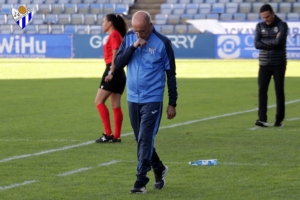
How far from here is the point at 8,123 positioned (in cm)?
1511

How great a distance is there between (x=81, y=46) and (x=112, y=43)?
104 feet

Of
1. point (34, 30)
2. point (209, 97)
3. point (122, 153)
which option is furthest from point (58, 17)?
point (122, 153)

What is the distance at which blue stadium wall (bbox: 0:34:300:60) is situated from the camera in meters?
42.2

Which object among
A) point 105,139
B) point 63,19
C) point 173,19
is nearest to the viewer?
point 105,139

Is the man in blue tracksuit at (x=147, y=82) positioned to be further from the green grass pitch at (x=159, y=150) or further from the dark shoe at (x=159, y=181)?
the green grass pitch at (x=159, y=150)

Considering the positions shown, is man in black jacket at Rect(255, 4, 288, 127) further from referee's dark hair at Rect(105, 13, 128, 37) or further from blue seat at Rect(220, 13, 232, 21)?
blue seat at Rect(220, 13, 232, 21)

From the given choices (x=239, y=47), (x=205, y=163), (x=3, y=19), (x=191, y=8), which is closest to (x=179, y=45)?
(x=239, y=47)

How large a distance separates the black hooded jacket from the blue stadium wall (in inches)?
1065

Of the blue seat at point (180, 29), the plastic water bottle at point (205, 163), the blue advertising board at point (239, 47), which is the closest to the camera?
the plastic water bottle at point (205, 163)

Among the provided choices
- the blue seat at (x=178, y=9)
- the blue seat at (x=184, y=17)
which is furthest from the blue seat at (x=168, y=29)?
the blue seat at (x=178, y=9)

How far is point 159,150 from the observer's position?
1152cm

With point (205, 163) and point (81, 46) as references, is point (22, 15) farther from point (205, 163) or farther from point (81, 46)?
point (205, 163)

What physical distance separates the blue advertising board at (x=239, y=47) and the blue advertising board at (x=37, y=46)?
7.67m

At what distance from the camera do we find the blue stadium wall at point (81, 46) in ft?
138
